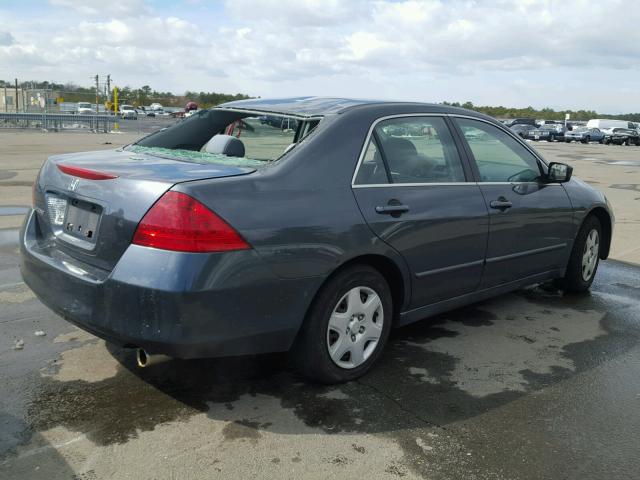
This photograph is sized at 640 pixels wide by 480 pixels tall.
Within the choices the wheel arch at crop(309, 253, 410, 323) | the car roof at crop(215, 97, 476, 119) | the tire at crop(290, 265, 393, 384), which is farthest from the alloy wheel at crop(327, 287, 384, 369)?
the car roof at crop(215, 97, 476, 119)

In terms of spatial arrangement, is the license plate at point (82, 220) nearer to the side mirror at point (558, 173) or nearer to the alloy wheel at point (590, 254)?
the side mirror at point (558, 173)

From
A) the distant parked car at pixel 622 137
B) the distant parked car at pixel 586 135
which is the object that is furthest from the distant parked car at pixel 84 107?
the distant parked car at pixel 622 137

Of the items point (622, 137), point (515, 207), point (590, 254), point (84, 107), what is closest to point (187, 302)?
point (515, 207)

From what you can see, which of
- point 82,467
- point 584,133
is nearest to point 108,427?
point 82,467

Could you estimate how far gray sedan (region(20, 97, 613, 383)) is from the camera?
9.69 feet

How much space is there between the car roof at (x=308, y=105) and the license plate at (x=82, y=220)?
1.29 meters

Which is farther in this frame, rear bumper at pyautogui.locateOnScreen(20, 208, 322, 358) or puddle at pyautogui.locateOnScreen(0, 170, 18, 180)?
puddle at pyautogui.locateOnScreen(0, 170, 18, 180)

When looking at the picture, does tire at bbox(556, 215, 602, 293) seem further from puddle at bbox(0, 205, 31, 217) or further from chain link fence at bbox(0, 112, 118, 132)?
chain link fence at bbox(0, 112, 118, 132)

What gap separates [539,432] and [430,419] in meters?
0.53

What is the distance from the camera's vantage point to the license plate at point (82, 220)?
3223mm

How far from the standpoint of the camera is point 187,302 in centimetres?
289

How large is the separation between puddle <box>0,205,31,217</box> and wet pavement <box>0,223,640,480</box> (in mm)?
4216

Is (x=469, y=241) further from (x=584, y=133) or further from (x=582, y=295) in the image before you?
(x=584, y=133)

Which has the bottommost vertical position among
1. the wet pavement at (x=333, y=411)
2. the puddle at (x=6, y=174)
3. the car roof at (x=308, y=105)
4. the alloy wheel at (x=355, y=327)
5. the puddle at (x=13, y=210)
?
the puddle at (x=6, y=174)
